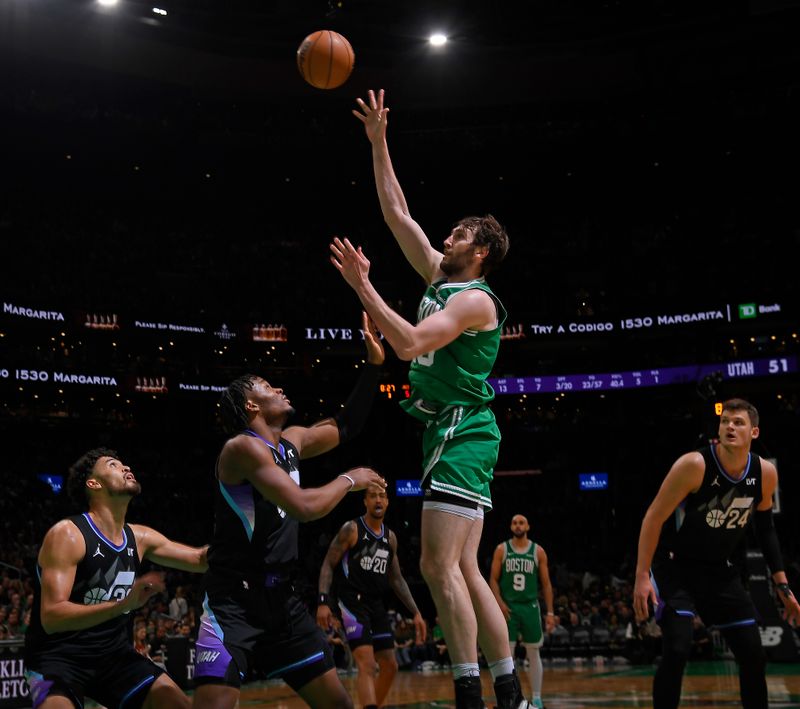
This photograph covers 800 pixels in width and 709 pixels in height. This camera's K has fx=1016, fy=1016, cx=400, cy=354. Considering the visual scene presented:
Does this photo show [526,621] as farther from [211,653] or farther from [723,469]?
[211,653]

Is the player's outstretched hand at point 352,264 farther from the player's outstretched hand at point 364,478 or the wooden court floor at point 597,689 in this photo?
the wooden court floor at point 597,689

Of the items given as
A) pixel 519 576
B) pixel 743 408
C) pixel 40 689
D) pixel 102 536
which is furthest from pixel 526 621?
pixel 40 689

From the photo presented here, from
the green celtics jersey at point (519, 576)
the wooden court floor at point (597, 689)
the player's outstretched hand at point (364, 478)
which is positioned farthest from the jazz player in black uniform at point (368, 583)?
the player's outstretched hand at point (364, 478)

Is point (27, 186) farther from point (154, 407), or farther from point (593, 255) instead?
point (593, 255)

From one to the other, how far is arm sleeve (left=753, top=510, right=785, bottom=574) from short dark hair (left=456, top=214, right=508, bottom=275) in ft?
9.36

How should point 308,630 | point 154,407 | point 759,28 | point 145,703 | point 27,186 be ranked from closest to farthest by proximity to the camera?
point 308,630 < point 145,703 < point 759,28 < point 154,407 < point 27,186

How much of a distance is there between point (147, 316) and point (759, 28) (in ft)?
66.0

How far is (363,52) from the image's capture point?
3141 cm

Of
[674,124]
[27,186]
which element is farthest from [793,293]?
[27,186]

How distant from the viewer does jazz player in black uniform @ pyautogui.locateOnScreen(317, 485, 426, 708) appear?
1052 centimetres

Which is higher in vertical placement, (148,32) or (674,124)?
(148,32)

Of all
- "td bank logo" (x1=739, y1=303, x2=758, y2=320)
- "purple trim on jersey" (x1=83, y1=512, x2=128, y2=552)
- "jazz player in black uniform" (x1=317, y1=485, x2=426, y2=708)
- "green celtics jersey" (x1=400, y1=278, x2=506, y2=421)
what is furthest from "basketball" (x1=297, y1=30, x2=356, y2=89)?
"td bank logo" (x1=739, y1=303, x2=758, y2=320)

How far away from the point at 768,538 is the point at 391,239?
101ft

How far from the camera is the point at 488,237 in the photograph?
18.7 ft
